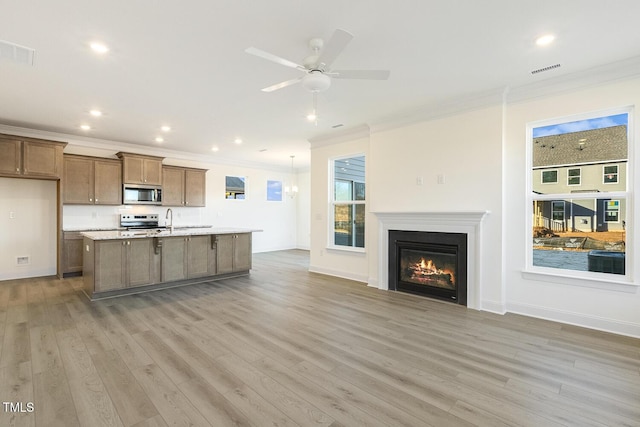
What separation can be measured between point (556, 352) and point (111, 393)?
374cm

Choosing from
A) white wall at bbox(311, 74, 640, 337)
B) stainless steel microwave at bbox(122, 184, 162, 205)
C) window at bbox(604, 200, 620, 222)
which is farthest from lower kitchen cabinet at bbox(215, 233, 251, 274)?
window at bbox(604, 200, 620, 222)

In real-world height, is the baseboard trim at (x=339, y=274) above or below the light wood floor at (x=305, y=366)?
above

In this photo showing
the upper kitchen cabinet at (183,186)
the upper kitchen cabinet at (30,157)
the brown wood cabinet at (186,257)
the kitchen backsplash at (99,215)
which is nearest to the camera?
the brown wood cabinet at (186,257)

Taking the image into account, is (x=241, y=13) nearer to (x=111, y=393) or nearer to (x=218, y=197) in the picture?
(x=111, y=393)

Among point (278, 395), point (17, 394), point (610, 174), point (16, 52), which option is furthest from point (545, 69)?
point (17, 394)

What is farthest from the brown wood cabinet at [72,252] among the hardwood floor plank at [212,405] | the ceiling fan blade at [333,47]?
the ceiling fan blade at [333,47]

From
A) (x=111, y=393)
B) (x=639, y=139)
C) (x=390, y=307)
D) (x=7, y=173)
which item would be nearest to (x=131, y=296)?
(x=111, y=393)

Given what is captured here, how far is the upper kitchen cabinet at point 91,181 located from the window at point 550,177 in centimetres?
762

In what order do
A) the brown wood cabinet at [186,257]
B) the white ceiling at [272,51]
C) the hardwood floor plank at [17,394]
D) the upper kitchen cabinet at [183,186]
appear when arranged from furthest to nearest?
the upper kitchen cabinet at [183,186], the brown wood cabinet at [186,257], the white ceiling at [272,51], the hardwood floor plank at [17,394]

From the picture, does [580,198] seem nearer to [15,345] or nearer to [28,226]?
[15,345]

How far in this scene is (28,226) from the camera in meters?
5.96

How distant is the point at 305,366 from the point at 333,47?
8.47ft

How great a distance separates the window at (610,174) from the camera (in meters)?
3.44

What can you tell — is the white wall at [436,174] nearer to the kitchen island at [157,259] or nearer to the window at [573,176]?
the window at [573,176]
